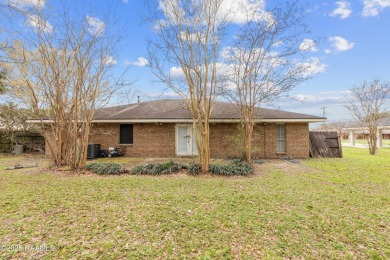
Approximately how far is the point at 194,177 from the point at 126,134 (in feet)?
24.2

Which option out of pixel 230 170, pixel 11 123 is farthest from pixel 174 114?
pixel 11 123

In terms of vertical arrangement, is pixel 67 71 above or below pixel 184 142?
above

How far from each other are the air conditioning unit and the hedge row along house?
622mm

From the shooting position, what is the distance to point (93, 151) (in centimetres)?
1215

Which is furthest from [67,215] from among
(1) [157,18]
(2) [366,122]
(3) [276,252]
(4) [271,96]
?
(2) [366,122]

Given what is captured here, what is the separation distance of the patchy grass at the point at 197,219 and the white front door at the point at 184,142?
6227 millimetres

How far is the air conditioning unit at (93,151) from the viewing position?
1200 centimetres

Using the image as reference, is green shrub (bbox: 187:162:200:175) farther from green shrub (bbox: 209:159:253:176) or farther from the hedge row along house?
the hedge row along house

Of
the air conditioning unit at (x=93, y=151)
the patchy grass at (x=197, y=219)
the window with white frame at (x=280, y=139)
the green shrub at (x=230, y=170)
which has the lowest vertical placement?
the patchy grass at (x=197, y=219)

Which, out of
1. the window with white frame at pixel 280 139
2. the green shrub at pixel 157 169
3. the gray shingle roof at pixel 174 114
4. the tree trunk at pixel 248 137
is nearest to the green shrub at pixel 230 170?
the green shrub at pixel 157 169

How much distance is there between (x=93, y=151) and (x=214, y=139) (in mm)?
7367

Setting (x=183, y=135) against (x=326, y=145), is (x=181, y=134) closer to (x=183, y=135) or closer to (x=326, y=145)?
(x=183, y=135)

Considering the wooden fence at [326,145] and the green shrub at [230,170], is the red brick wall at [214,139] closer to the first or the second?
the wooden fence at [326,145]

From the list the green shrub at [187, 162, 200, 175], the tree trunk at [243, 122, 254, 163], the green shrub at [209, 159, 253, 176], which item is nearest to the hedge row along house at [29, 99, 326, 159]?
the tree trunk at [243, 122, 254, 163]
